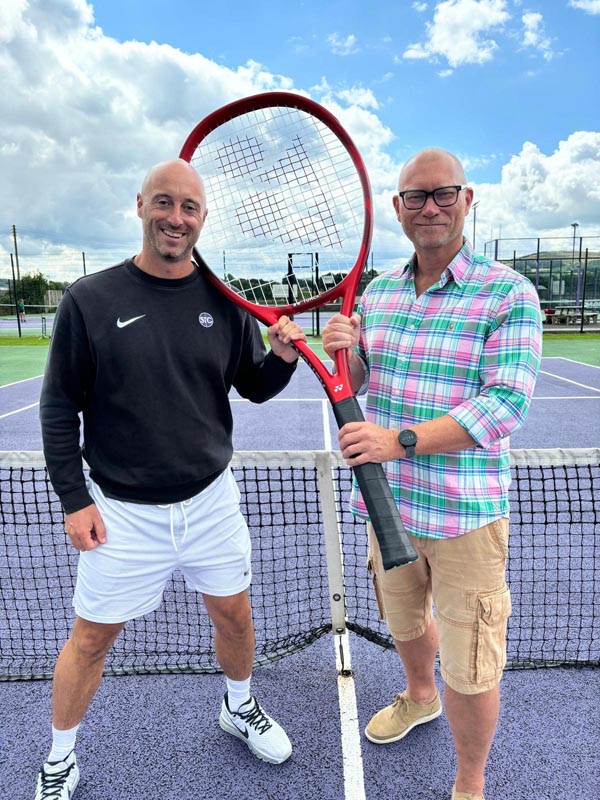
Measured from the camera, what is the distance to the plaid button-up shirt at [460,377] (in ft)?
5.50

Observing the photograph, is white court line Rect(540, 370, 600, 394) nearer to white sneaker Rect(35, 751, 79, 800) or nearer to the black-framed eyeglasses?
the black-framed eyeglasses

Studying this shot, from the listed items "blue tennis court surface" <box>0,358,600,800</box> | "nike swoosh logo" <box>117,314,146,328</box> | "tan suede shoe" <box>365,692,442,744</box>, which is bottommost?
"blue tennis court surface" <box>0,358,600,800</box>

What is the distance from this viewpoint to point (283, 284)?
232 centimetres

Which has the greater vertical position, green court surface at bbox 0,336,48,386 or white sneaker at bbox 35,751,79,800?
green court surface at bbox 0,336,48,386

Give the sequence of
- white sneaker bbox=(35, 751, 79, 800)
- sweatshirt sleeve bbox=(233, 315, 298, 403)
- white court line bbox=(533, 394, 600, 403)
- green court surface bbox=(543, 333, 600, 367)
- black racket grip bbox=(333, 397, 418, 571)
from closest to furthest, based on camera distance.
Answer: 1. black racket grip bbox=(333, 397, 418, 571)
2. white sneaker bbox=(35, 751, 79, 800)
3. sweatshirt sleeve bbox=(233, 315, 298, 403)
4. white court line bbox=(533, 394, 600, 403)
5. green court surface bbox=(543, 333, 600, 367)

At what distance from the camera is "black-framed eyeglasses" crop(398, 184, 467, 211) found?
5.77 ft

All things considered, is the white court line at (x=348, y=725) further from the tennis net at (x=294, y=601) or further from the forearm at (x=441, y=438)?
the forearm at (x=441, y=438)

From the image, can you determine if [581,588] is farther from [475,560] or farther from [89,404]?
[89,404]

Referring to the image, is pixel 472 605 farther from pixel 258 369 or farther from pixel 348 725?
pixel 258 369

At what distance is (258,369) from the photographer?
2211 mm

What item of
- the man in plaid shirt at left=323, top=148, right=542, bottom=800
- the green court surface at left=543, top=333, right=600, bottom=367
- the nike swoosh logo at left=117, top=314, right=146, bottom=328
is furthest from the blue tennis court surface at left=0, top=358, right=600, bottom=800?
the green court surface at left=543, top=333, right=600, bottom=367

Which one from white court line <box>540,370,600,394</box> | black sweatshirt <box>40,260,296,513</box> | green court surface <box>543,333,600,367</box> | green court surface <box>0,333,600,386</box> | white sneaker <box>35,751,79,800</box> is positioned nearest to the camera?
black sweatshirt <box>40,260,296,513</box>

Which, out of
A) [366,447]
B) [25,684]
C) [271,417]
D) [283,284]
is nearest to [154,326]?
[283,284]

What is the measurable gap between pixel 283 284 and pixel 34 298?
178 feet
